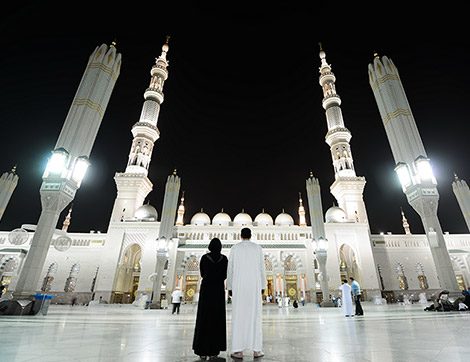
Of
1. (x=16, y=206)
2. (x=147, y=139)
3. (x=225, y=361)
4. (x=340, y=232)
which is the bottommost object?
(x=225, y=361)

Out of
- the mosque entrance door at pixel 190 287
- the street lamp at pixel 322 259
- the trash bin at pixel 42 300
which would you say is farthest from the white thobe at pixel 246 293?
the mosque entrance door at pixel 190 287

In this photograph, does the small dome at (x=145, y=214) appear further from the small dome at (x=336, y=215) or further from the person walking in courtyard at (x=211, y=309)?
the person walking in courtyard at (x=211, y=309)

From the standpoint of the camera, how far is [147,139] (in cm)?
3331

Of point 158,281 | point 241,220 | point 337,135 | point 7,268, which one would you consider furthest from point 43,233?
point 337,135

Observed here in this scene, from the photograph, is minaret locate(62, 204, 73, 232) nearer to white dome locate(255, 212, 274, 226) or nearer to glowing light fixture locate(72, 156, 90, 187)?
white dome locate(255, 212, 274, 226)

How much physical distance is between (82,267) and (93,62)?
20578 mm

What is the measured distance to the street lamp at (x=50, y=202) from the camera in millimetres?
9523

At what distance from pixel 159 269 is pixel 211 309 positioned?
15767mm

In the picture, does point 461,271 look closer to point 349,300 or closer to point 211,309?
point 349,300

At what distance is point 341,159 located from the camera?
34.0 metres

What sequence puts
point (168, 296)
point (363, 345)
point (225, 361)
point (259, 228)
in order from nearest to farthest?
1. point (225, 361)
2. point (363, 345)
3. point (168, 296)
4. point (259, 228)

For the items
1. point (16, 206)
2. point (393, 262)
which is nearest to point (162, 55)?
point (16, 206)

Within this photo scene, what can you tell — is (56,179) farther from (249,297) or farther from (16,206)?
(16,206)

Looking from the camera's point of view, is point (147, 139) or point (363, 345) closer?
point (363, 345)
